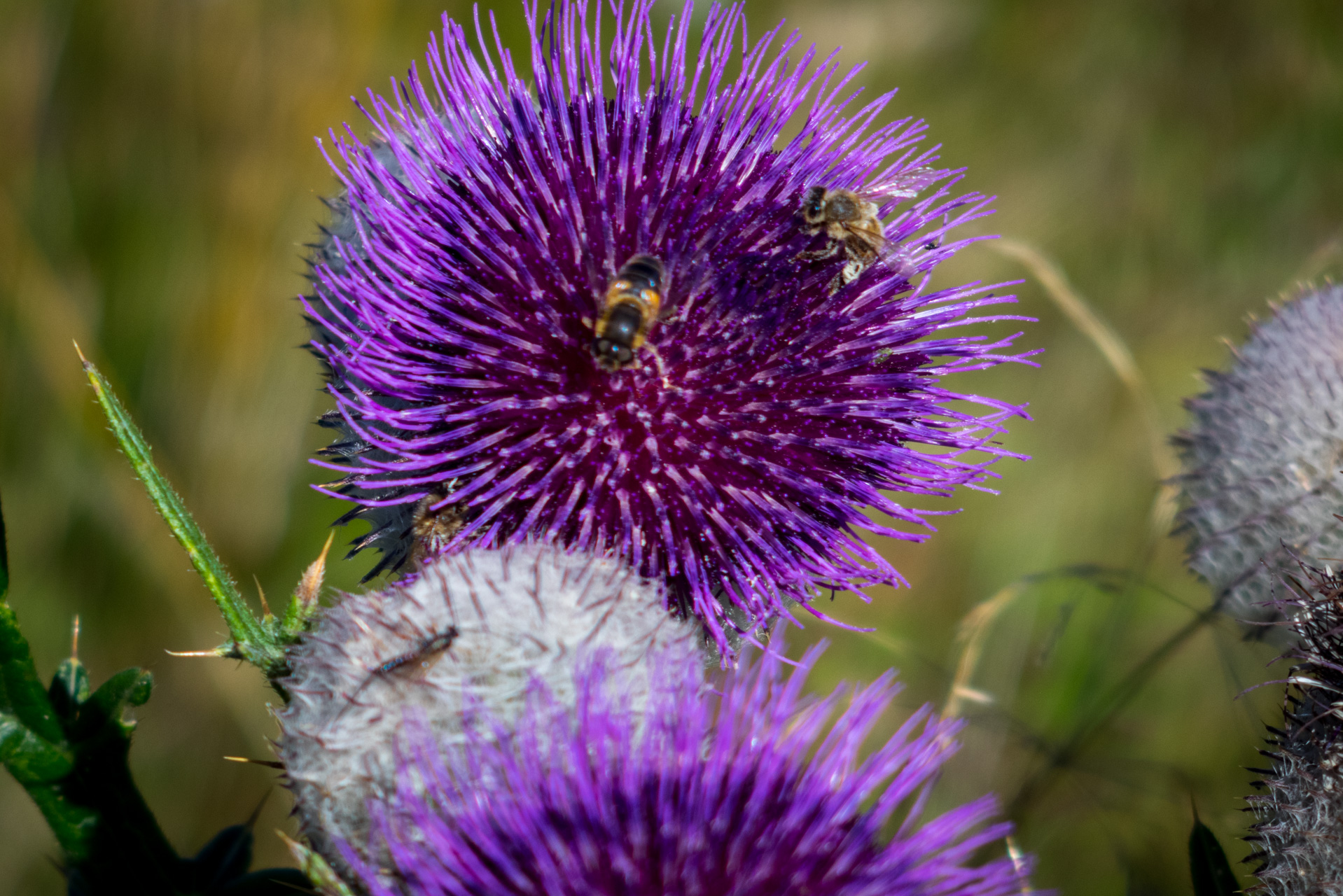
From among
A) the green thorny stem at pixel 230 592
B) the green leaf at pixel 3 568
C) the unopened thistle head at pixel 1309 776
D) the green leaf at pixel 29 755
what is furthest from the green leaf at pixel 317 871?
the unopened thistle head at pixel 1309 776

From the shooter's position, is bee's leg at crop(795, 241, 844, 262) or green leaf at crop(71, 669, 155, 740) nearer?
green leaf at crop(71, 669, 155, 740)

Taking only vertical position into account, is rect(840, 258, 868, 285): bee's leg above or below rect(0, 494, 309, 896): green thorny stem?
above

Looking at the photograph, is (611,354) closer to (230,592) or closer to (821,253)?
(821,253)

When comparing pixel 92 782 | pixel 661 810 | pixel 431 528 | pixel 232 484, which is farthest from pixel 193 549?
pixel 232 484

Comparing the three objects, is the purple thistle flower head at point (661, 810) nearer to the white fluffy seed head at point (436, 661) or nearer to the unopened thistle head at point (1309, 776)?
the white fluffy seed head at point (436, 661)

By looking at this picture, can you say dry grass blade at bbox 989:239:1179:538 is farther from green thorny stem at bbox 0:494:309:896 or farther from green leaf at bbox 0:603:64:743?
green leaf at bbox 0:603:64:743

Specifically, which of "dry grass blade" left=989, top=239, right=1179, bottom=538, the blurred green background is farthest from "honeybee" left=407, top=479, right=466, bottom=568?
"dry grass blade" left=989, top=239, right=1179, bottom=538

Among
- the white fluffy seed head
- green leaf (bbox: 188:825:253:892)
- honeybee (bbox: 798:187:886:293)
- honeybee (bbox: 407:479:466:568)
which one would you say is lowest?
green leaf (bbox: 188:825:253:892)
